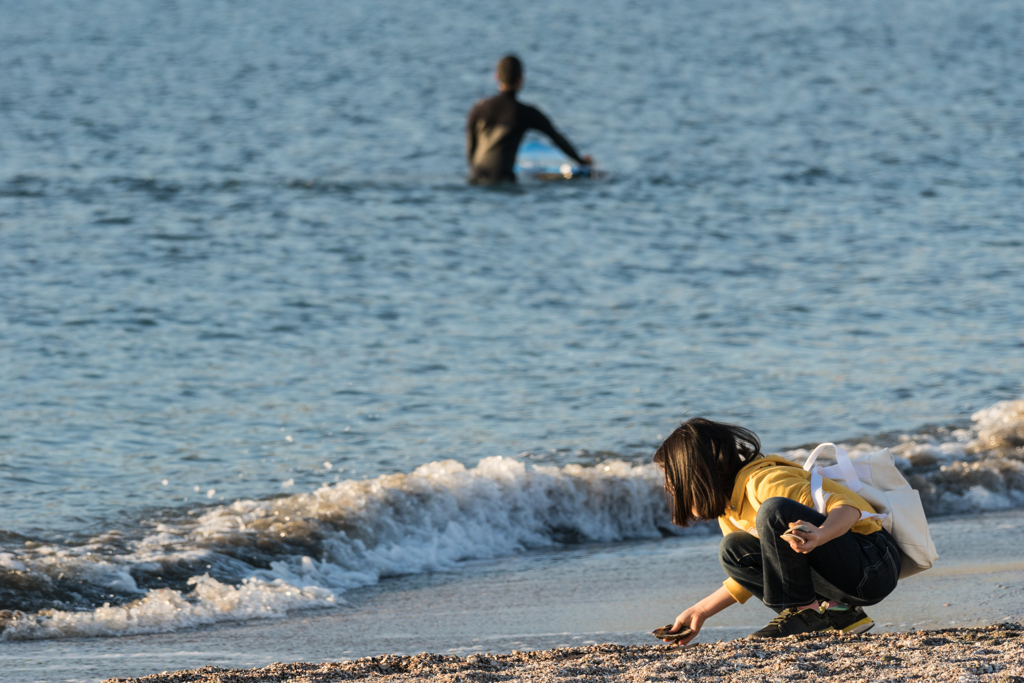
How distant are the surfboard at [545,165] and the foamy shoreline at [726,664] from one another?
33.5 feet

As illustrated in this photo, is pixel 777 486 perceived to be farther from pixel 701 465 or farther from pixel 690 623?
pixel 690 623

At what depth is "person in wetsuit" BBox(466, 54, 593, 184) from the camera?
1241 centimetres

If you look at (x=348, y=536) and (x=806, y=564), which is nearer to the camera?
(x=806, y=564)

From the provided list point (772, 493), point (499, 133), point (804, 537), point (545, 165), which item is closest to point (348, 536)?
point (772, 493)

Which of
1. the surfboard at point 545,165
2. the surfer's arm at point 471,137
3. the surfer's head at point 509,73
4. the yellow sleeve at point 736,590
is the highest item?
the surfer's head at point 509,73

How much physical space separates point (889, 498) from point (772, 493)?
354mm

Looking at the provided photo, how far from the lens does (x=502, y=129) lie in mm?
12719

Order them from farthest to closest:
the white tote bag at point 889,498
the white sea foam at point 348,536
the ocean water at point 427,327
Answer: the ocean water at point 427,327, the white sea foam at point 348,536, the white tote bag at point 889,498

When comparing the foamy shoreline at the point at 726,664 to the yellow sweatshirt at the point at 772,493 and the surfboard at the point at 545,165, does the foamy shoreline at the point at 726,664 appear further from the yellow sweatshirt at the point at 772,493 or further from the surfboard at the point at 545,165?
the surfboard at the point at 545,165

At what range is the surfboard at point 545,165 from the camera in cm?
1336

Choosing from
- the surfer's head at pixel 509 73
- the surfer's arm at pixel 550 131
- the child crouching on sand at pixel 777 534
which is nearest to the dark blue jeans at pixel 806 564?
the child crouching on sand at pixel 777 534

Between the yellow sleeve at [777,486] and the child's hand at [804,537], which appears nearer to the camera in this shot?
the child's hand at [804,537]

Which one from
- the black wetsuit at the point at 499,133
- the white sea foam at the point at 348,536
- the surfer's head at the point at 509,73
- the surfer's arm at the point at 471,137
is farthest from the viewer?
the surfer's arm at the point at 471,137

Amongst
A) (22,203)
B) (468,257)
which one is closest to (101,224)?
(22,203)
